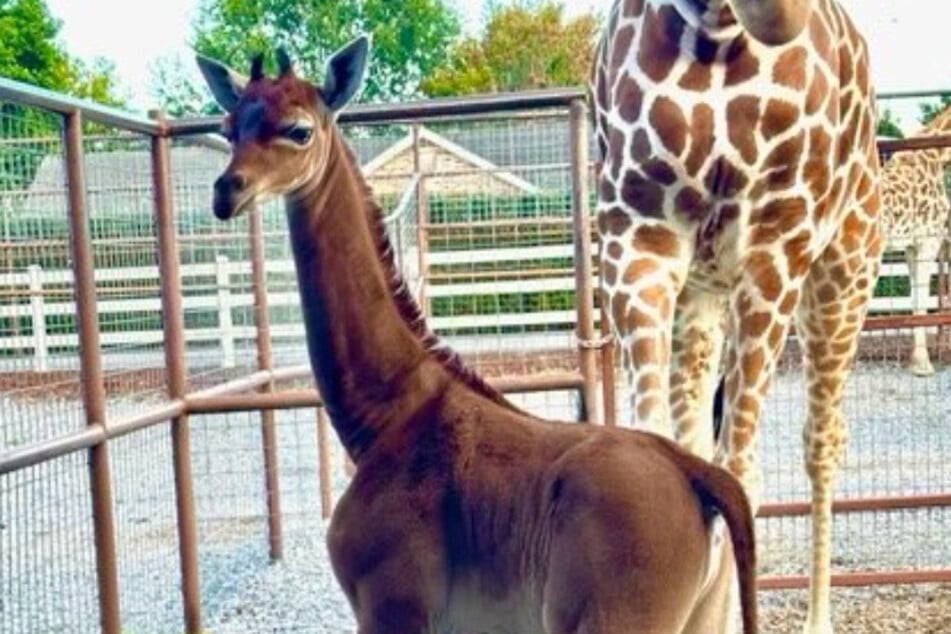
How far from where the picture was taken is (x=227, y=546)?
18.1ft

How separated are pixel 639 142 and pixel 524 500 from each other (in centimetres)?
91

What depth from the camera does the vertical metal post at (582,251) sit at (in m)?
4.15

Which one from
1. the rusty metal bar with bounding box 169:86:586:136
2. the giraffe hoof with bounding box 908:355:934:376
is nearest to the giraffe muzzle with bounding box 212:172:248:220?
the rusty metal bar with bounding box 169:86:586:136

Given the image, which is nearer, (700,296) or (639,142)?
(639,142)

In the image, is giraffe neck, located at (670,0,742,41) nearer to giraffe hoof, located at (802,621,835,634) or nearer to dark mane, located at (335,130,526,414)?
dark mane, located at (335,130,526,414)

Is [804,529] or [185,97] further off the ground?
[185,97]

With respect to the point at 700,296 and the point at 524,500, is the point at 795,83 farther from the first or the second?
the point at 524,500

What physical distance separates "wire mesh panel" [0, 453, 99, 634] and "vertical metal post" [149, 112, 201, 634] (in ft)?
1.43

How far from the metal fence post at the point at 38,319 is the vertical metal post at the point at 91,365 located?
33 centimetres

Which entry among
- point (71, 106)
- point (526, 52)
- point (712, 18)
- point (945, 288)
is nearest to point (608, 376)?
point (712, 18)

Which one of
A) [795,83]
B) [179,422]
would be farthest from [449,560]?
[179,422]

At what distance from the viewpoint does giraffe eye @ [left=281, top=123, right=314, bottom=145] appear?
2.72 m

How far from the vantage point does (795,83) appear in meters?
2.95

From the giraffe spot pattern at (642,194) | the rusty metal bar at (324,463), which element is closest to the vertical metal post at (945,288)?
the rusty metal bar at (324,463)
